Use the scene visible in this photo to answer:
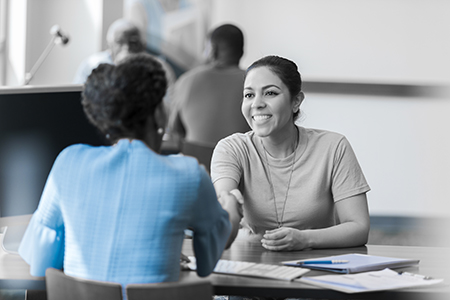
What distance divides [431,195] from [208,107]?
9.77ft

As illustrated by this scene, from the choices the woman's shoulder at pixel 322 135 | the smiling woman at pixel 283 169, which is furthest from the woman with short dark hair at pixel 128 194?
the woman's shoulder at pixel 322 135

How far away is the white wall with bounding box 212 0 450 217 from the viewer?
558 centimetres

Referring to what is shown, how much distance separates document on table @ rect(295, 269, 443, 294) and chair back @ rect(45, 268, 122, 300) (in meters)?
0.45

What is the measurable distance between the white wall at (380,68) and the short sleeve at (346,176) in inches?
141

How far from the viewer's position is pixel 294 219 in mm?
1944

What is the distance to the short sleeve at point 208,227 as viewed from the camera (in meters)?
1.22

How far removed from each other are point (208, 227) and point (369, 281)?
382mm

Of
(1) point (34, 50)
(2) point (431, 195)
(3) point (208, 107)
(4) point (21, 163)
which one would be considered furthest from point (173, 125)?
(2) point (431, 195)

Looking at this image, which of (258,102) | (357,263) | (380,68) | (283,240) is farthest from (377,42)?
(357,263)

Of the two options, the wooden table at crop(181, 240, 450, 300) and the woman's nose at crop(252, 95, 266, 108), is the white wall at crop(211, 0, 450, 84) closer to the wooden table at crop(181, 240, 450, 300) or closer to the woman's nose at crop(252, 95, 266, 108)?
the woman's nose at crop(252, 95, 266, 108)

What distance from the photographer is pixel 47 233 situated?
1279 millimetres

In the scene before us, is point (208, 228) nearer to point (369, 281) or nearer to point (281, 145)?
point (369, 281)

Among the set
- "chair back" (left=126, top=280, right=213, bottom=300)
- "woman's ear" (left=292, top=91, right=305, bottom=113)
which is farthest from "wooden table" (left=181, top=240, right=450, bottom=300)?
"woman's ear" (left=292, top=91, right=305, bottom=113)

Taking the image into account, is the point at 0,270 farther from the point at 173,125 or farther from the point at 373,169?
the point at 373,169
